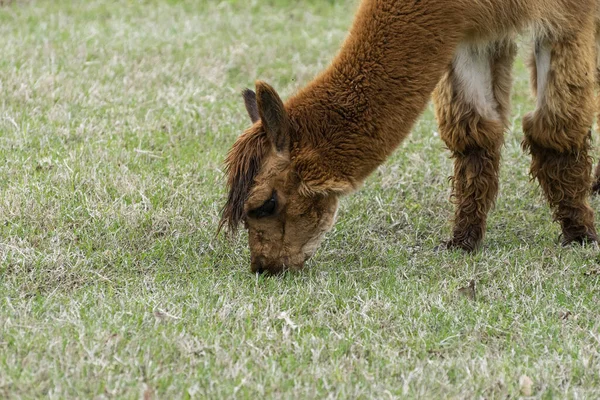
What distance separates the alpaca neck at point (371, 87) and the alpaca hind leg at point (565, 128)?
75cm

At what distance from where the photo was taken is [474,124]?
5609 millimetres

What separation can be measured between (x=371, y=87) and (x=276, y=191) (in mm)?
671

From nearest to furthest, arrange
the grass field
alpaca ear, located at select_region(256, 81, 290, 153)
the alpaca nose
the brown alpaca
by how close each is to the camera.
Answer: the grass field → alpaca ear, located at select_region(256, 81, 290, 153) → the brown alpaca → the alpaca nose

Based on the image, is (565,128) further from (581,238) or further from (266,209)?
(266,209)

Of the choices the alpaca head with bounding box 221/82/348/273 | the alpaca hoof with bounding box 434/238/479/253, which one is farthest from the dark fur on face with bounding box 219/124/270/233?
the alpaca hoof with bounding box 434/238/479/253

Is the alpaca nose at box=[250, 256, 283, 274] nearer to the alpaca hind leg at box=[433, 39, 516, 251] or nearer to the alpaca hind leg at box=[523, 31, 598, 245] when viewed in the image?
the alpaca hind leg at box=[433, 39, 516, 251]

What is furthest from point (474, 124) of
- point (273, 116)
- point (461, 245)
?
point (273, 116)

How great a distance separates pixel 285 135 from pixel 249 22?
5.95 meters

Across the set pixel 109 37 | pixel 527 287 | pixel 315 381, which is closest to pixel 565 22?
pixel 527 287

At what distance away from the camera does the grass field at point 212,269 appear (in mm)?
3859

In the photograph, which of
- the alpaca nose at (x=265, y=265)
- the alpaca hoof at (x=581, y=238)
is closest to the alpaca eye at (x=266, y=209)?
the alpaca nose at (x=265, y=265)

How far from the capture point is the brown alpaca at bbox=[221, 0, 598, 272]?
4762 millimetres

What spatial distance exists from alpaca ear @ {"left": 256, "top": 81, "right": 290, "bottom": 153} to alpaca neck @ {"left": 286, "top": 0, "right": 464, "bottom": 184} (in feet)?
0.28

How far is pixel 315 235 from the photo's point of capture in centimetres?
503
